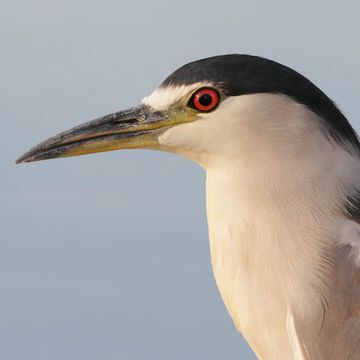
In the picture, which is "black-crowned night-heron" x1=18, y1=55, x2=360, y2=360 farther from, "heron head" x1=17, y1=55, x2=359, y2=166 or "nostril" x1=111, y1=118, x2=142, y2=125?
"nostril" x1=111, y1=118, x2=142, y2=125

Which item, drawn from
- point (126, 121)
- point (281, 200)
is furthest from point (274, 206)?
point (126, 121)

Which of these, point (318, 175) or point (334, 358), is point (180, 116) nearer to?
point (318, 175)

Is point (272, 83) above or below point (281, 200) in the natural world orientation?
above

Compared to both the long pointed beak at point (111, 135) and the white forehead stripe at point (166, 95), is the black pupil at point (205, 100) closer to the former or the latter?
the white forehead stripe at point (166, 95)

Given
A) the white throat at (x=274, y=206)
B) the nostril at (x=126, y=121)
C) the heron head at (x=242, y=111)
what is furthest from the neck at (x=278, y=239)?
A: the nostril at (x=126, y=121)

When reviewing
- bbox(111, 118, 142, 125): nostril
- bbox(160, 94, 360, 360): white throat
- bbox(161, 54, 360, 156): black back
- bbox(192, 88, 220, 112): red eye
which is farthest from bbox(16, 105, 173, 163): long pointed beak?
bbox(161, 54, 360, 156): black back

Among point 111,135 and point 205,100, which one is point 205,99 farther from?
point 111,135

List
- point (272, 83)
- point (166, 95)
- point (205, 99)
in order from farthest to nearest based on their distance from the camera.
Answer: point (166, 95), point (205, 99), point (272, 83)
